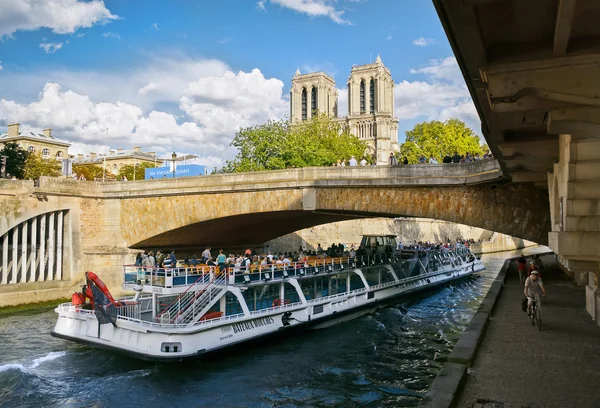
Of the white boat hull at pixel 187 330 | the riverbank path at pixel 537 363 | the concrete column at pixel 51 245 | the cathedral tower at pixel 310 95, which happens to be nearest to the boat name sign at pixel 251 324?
the white boat hull at pixel 187 330

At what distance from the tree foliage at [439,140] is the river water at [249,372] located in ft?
129

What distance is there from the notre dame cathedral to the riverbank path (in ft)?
318

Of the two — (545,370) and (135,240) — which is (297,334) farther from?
(135,240)

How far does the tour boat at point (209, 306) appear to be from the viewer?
1773 cm

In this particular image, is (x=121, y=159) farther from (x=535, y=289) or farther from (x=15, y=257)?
(x=535, y=289)

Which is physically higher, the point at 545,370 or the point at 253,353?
the point at 545,370

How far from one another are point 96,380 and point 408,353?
10551mm

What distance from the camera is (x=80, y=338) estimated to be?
1875cm

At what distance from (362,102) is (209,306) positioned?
106980mm

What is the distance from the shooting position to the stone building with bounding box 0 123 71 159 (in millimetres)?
84938

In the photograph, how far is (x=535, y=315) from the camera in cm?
1563

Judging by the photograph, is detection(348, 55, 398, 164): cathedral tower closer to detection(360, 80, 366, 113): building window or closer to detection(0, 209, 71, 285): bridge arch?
detection(360, 80, 366, 113): building window

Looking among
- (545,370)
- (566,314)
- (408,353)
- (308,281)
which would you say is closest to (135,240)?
(308,281)

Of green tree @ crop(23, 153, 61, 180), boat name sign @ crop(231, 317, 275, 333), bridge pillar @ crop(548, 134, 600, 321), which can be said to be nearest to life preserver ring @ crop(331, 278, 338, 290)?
boat name sign @ crop(231, 317, 275, 333)
